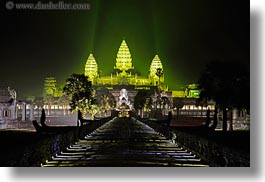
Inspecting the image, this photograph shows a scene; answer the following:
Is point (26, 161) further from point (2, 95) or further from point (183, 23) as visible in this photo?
point (183, 23)

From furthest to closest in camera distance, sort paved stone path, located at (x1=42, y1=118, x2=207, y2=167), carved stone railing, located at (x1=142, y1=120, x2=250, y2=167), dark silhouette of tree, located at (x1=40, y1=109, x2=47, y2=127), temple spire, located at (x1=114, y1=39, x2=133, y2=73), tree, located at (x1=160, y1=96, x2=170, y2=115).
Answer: tree, located at (x1=160, y1=96, x2=170, y2=115)
temple spire, located at (x1=114, y1=39, x2=133, y2=73)
dark silhouette of tree, located at (x1=40, y1=109, x2=47, y2=127)
paved stone path, located at (x1=42, y1=118, x2=207, y2=167)
carved stone railing, located at (x1=142, y1=120, x2=250, y2=167)

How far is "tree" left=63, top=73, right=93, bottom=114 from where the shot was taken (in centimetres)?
775

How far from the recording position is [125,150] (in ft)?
25.6

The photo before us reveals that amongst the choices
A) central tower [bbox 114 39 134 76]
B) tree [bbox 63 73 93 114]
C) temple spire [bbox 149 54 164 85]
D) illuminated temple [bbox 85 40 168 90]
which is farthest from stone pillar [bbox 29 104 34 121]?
temple spire [bbox 149 54 164 85]

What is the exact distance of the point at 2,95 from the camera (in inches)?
297

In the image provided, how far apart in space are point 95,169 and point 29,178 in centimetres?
→ 71

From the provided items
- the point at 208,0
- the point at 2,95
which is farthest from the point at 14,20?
the point at 208,0

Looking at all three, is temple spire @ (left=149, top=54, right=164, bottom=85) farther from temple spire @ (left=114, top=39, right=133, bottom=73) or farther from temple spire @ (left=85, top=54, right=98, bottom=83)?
temple spire @ (left=85, top=54, right=98, bottom=83)

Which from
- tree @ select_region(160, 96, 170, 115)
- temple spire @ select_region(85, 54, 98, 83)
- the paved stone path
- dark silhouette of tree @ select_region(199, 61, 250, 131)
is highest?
temple spire @ select_region(85, 54, 98, 83)

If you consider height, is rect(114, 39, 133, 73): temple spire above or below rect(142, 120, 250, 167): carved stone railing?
above

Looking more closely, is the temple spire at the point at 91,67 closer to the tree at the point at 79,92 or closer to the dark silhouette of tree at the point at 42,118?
the tree at the point at 79,92

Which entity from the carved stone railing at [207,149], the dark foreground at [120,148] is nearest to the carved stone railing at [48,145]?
the dark foreground at [120,148]

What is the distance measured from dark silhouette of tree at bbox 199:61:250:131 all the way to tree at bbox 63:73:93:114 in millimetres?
1340

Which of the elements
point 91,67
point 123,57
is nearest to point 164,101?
point 123,57
